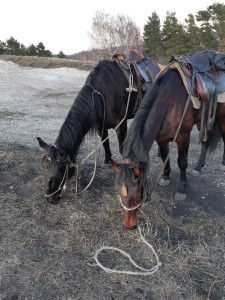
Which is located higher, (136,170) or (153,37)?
(153,37)

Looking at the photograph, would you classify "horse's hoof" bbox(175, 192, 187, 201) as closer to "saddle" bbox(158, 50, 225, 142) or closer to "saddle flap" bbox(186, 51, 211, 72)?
"saddle" bbox(158, 50, 225, 142)

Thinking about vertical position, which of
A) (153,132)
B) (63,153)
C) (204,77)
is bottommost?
(63,153)

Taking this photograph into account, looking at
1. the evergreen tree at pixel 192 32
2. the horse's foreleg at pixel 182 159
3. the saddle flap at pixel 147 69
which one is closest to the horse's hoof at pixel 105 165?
the horse's foreleg at pixel 182 159

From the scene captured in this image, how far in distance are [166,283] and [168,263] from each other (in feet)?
0.84

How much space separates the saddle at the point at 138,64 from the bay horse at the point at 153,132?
0.72 meters

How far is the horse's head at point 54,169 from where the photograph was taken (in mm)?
→ 3184

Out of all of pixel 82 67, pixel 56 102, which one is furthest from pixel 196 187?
pixel 82 67

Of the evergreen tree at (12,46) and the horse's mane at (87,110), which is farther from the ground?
the evergreen tree at (12,46)

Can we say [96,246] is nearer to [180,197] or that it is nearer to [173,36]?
[180,197]

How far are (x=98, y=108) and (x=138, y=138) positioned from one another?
114 centimetres

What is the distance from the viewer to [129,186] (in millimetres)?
2541

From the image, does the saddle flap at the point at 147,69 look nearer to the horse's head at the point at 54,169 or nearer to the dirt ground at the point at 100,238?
the dirt ground at the point at 100,238

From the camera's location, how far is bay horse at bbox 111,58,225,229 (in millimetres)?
2576

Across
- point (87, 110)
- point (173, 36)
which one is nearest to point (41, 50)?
point (173, 36)
